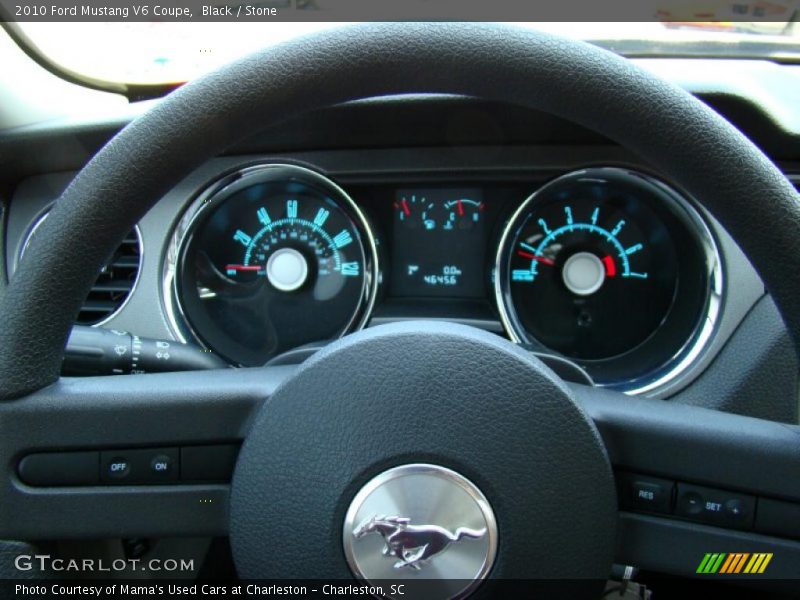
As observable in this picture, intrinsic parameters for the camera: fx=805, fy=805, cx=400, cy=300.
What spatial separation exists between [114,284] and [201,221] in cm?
27

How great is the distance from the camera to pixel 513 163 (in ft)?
6.45

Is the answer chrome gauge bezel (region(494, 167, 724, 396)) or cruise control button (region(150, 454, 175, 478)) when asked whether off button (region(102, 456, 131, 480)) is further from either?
chrome gauge bezel (region(494, 167, 724, 396))

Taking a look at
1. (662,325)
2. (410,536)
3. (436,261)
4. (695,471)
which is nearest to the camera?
(410,536)

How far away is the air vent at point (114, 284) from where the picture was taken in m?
2.02

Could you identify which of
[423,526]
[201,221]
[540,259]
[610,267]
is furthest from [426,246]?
[423,526]

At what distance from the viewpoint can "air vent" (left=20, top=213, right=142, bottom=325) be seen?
202 cm

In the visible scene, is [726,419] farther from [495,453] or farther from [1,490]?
[1,490]

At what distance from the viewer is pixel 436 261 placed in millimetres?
2158

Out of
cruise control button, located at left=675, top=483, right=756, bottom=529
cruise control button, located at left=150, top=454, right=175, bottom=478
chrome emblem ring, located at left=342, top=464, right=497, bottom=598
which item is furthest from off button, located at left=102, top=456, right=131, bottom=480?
cruise control button, located at left=675, top=483, right=756, bottom=529

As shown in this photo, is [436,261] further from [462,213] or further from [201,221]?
[201,221]

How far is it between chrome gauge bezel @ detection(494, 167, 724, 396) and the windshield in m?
0.37

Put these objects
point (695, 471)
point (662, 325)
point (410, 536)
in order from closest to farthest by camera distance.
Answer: point (410, 536), point (695, 471), point (662, 325)

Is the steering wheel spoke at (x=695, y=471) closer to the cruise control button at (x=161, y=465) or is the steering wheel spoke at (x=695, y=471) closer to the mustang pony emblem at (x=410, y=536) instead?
the mustang pony emblem at (x=410, y=536)

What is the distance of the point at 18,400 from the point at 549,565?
0.68 m
